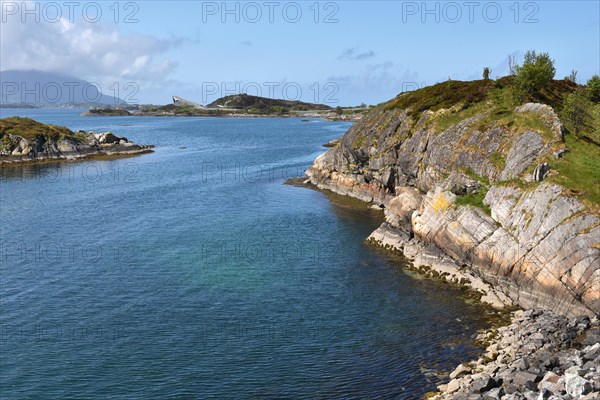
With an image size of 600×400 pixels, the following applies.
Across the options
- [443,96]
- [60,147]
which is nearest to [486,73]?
[443,96]

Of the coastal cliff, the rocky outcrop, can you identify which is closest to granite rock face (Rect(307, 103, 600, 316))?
the coastal cliff

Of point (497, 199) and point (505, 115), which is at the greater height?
point (505, 115)

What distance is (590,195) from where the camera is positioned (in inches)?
1718

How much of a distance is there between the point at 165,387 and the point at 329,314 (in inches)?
620

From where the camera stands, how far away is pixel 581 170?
1884 inches

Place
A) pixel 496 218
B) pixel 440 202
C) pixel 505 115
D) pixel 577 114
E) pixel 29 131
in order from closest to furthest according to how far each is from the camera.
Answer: pixel 496 218 → pixel 440 202 → pixel 505 115 → pixel 577 114 → pixel 29 131

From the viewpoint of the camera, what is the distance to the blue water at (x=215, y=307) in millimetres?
34469

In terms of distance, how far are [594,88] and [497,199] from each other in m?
50.6

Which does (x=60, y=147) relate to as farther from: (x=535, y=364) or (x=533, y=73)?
(x=535, y=364)

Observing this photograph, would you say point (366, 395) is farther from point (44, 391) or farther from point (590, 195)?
point (590, 195)

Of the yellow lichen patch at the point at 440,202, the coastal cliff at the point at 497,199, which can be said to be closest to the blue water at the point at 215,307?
the coastal cliff at the point at 497,199

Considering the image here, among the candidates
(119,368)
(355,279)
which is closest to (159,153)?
(355,279)

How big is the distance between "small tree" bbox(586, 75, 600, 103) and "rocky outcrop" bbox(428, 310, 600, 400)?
198 ft

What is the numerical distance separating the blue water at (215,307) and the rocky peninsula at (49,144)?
210ft
